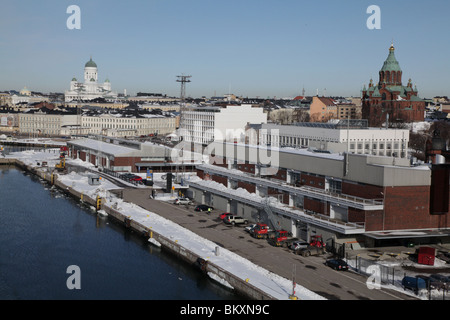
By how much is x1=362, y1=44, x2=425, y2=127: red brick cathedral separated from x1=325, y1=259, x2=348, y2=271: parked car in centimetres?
6496

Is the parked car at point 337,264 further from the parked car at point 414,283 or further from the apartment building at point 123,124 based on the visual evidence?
the apartment building at point 123,124

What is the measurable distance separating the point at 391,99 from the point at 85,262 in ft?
231

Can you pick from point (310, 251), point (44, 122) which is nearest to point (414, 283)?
point (310, 251)

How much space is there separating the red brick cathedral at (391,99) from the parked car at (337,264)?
6496cm

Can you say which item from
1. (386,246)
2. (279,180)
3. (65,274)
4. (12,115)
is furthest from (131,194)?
(12,115)

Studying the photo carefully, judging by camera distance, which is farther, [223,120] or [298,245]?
[223,120]

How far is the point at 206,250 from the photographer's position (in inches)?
957

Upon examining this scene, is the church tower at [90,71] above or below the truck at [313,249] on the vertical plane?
above

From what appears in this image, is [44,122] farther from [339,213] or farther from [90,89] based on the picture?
[339,213]

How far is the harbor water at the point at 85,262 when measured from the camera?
2088 cm

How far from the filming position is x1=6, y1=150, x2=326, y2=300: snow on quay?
19.2 meters

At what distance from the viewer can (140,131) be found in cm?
10544

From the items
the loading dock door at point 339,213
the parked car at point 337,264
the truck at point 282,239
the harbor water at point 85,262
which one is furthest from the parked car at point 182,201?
the parked car at point 337,264

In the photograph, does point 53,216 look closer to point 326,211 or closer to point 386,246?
point 326,211
